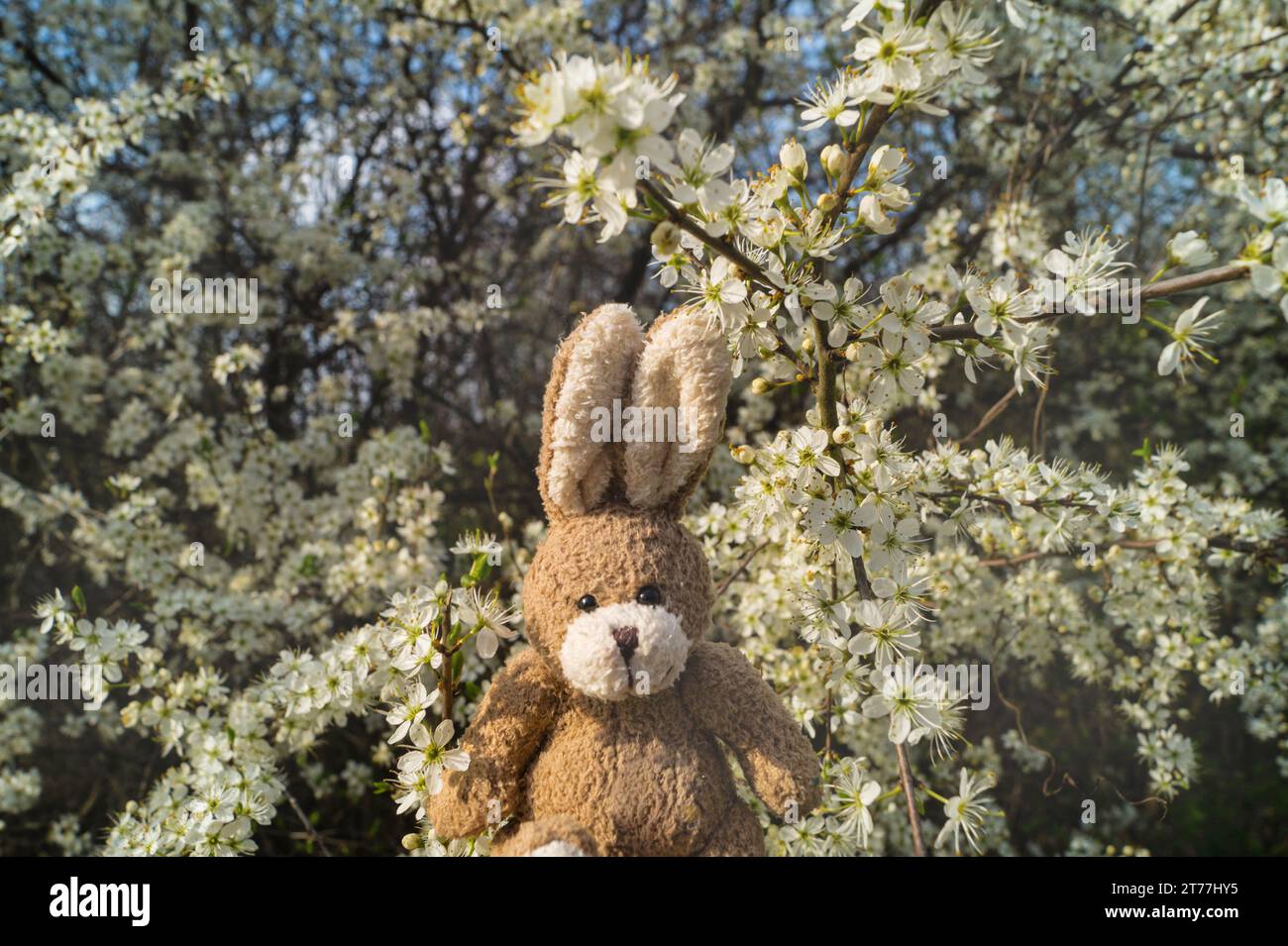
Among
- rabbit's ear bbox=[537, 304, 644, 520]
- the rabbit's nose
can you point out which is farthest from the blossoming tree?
the rabbit's nose

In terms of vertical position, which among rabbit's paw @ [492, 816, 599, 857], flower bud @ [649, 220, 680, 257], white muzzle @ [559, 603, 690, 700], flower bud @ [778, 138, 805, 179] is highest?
flower bud @ [778, 138, 805, 179]

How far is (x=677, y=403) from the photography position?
1.50 m

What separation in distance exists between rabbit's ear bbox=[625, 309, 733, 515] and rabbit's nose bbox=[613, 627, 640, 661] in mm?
262

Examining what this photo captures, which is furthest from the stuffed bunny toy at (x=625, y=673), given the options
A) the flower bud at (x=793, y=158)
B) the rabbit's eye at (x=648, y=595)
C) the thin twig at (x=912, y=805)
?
the flower bud at (x=793, y=158)

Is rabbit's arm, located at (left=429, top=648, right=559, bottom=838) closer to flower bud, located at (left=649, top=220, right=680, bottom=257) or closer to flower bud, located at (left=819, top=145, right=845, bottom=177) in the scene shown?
flower bud, located at (left=649, top=220, right=680, bottom=257)

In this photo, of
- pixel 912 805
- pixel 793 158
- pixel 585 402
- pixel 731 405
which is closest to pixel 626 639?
pixel 585 402

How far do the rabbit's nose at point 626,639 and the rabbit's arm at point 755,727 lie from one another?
0.76 feet

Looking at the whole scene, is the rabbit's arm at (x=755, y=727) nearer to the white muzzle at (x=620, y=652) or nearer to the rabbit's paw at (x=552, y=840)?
the white muzzle at (x=620, y=652)

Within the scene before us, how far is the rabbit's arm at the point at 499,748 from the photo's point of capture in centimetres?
145

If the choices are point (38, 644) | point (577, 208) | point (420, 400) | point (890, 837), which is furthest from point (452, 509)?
point (577, 208)

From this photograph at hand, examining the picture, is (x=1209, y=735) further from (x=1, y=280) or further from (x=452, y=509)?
(x=1, y=280)

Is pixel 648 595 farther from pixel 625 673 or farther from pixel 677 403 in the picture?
pixel 677 403

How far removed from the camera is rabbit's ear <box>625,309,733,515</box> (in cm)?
143
